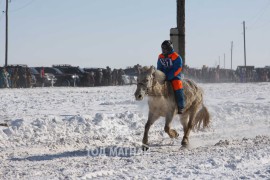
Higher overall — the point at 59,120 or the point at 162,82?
the point at 162,82

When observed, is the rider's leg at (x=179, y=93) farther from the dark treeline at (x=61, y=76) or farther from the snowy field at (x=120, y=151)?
the dark treeline at (x=61, y=76)

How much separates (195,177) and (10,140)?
16.6 feet

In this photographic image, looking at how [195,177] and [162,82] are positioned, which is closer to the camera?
[195,177]

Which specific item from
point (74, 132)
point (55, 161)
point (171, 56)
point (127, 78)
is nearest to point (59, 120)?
point (74, 132)

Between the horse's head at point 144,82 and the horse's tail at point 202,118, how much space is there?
9.83 feet

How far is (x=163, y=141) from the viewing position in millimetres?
11117

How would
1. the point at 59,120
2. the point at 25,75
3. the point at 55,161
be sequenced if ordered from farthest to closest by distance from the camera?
the point at 25,75, the point at 59,120, the point at 55,161

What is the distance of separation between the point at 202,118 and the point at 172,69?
233cm

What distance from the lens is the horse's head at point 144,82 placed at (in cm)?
889

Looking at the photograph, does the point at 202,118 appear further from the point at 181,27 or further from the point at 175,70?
the point at 181,27

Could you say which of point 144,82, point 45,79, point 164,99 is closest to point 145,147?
point 164,99

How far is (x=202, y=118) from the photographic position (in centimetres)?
1197

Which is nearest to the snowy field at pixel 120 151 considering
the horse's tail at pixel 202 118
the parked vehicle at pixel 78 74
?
the horse's tail at pixel 202 118

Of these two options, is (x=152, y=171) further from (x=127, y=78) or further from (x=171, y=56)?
(x=127, y=78)
